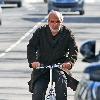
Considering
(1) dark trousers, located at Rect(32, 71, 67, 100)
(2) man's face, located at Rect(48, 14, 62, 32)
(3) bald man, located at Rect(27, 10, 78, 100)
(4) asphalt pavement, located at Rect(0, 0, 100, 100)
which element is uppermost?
(2) man's face, located at Rect(48, 14, 62, 32)

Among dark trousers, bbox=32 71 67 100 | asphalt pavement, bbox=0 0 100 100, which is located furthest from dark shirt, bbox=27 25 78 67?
asphalt pavement, bbox=0 0 100 100

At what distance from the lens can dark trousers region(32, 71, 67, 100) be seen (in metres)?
8.83

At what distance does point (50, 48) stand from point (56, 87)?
507 millimetres

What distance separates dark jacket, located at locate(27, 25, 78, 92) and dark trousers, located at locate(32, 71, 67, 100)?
106 mm

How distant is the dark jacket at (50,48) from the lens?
898 cm

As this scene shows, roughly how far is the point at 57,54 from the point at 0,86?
5.73 m

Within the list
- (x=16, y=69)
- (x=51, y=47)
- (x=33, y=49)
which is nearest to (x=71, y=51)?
(x=51, y=47)

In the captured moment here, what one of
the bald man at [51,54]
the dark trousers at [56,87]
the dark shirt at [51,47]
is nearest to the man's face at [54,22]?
the bald man at [51,54]

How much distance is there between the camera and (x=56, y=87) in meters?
8.86

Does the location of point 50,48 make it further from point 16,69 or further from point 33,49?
point 16,69

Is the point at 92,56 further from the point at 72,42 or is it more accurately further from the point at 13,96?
the point at 13,96

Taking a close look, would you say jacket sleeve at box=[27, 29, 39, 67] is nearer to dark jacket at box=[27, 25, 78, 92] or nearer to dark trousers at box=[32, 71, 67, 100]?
dark jacket at box=[27, 25, 78, 92]

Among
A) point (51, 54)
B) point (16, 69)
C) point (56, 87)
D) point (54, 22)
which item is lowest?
point (16, 69)

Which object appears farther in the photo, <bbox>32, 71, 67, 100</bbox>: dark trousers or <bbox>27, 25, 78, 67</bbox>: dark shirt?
<bbox>27, 25, 78, 67</bbox>: dark shirt
